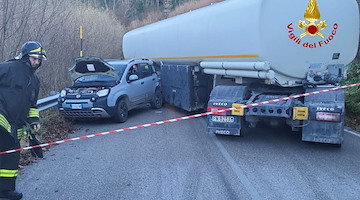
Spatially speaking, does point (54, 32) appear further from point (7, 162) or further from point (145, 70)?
point (7, 162)

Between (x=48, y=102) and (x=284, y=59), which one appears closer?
(x=284, y=59)

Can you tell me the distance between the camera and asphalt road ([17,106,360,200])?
4723 mm

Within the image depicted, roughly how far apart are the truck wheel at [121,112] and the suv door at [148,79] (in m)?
1.58

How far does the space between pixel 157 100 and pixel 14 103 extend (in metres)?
8.14

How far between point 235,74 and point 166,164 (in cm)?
285

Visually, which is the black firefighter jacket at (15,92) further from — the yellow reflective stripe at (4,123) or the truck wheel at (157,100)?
the truck wheel at (157,100)

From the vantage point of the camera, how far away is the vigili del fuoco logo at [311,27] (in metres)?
6.75

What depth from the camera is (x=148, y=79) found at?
1187 cm

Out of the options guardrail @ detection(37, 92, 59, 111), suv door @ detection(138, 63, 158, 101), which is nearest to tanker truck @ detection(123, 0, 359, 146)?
suv door @ detection(138, 63, 158, 101)

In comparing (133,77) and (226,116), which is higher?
(133,77)

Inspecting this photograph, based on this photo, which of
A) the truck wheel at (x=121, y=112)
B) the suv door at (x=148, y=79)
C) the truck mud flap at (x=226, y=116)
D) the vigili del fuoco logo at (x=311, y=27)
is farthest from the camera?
the suv door at (x=148, y=79)

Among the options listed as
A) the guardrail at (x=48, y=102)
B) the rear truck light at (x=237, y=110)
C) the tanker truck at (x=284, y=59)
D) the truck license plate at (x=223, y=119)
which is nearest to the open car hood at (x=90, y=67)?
the guardrail at (x=48, y=102)

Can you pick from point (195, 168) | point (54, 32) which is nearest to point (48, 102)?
point (54, 32)

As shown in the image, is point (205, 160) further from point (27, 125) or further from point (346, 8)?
point (346, 8)
